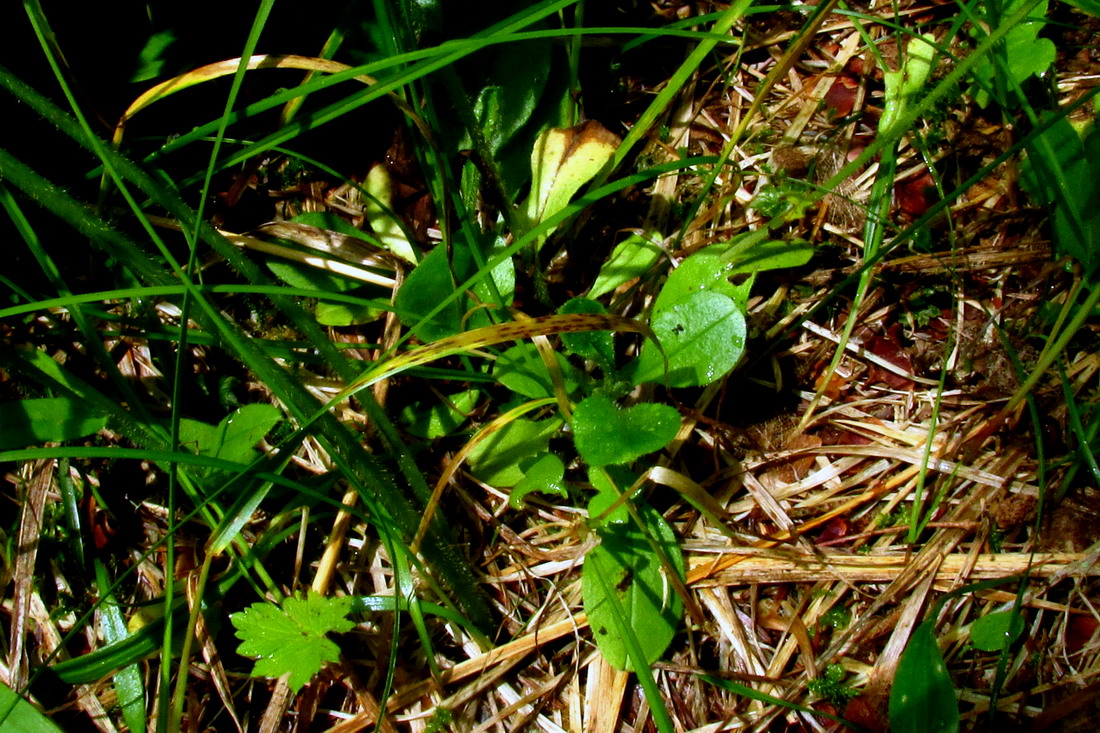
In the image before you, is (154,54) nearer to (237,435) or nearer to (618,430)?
(237,435)

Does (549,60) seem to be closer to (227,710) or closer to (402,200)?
(402,200)

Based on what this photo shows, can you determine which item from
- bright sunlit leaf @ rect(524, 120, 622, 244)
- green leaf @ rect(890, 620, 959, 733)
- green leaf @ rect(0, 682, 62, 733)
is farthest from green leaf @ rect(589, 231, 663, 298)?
green leaf @ rect(0, 682, 62, 733)

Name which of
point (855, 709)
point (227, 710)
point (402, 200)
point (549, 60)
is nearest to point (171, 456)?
point (227, 710)

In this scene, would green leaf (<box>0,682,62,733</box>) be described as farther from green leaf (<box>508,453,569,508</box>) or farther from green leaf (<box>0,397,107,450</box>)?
green leaf (<box>508,453,569,508</box>)

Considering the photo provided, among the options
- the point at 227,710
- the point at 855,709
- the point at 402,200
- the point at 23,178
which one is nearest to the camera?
the point at 23,178

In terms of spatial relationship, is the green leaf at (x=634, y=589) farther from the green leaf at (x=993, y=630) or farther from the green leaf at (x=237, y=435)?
the green leaf at (x=237, y=435)

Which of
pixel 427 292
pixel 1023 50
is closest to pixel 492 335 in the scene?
pixel 427 292
